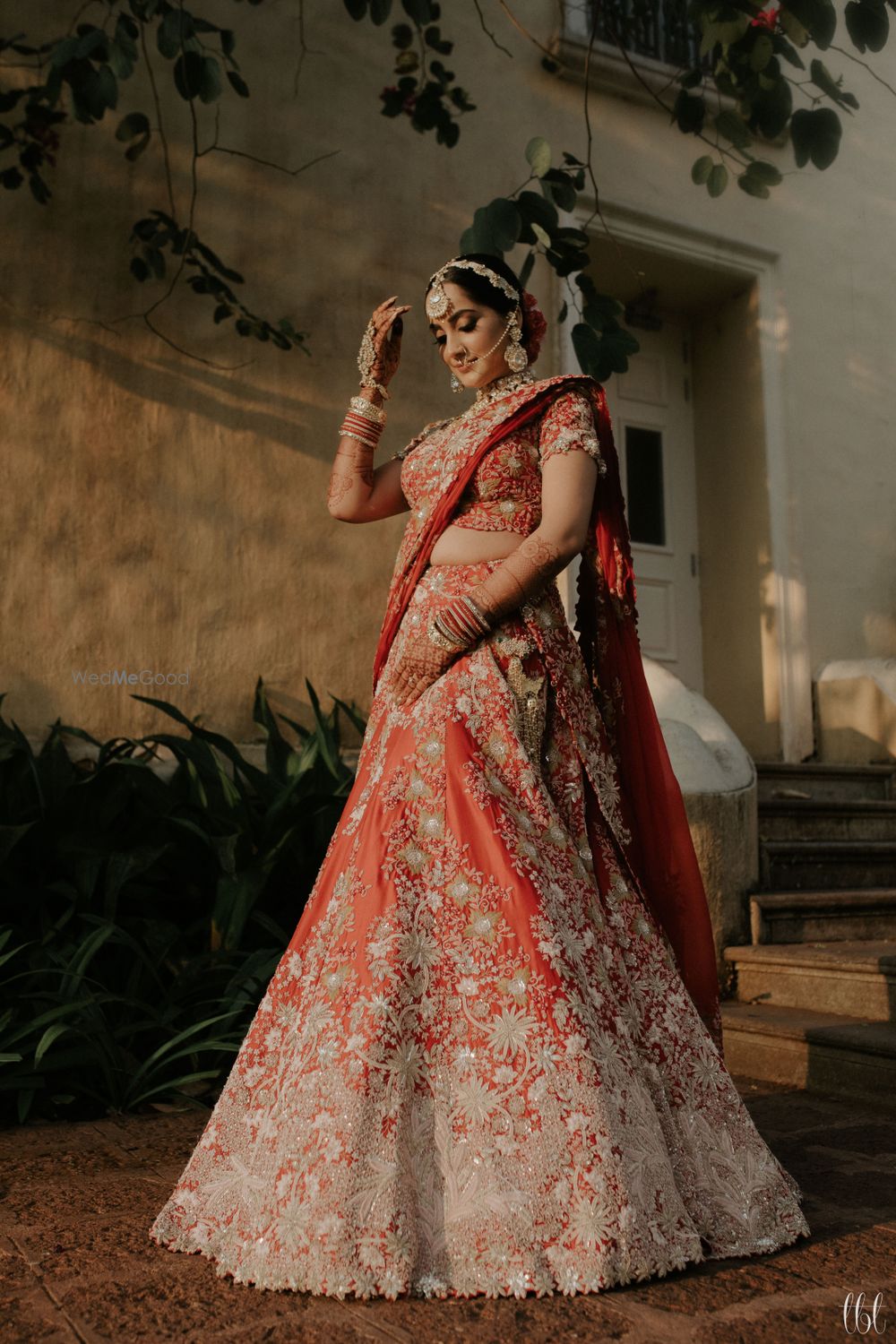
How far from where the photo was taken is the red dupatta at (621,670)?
7.29ft

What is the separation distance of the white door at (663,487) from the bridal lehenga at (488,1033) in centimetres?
416

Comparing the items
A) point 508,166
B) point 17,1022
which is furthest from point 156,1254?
point 508,166

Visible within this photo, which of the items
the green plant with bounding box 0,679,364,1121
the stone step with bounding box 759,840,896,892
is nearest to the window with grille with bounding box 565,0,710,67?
the stone step with bounding box 759,840,896,892

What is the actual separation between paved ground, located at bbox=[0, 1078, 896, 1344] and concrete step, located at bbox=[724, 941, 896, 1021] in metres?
1.16

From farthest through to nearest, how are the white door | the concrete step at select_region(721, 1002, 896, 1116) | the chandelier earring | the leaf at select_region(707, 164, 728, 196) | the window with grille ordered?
the white door < the window with grille < the leaf at select_region(707, 164, 728, 196) < the concrete step at select_region(721, 1002, 896, 1116) < the chandelier earring

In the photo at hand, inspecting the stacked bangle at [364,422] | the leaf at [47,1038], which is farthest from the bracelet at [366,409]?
the leaf at [47,1038]

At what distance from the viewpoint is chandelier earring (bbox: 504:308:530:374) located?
90.5 inches

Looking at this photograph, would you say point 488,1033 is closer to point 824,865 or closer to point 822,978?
point 822,978

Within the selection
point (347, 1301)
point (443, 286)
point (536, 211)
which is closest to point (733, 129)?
point (536, 211)

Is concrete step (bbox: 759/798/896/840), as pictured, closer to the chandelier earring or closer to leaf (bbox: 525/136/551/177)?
leaf (bbox: 525/136/551/177)

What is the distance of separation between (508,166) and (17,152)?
236cm

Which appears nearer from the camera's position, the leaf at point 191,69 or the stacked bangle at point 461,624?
the stacked bangle at point 461,624

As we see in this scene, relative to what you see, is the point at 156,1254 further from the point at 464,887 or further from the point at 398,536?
the point at 398,536

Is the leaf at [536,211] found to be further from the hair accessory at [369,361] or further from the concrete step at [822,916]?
the concrete step at [822,916]
